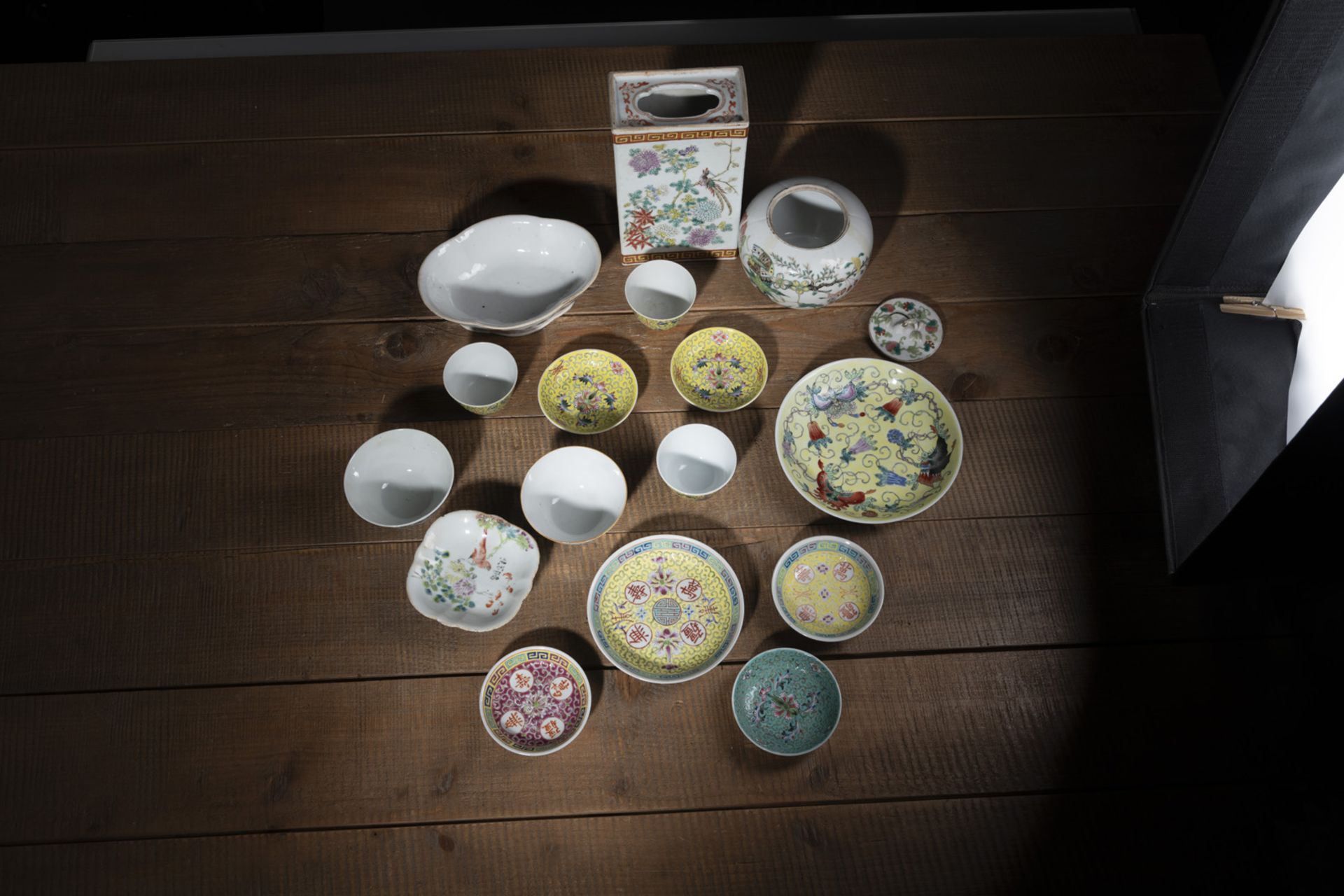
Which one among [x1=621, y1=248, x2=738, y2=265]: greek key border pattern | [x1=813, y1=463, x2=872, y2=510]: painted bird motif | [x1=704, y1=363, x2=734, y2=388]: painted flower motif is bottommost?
[x1=813, y1=463, x2=872, y2=510]: painted bird motif

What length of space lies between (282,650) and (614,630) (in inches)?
16.9

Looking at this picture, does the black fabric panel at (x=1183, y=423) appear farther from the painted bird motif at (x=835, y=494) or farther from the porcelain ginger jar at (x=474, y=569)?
the porcelain ginger jar at (x=474, y=569)

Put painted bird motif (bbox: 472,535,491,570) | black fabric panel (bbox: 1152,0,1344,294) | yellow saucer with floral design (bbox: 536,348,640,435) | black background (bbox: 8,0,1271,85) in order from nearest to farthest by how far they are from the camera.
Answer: black fabric panel (bbox: 1152,0,1344,294)
painted bird motif (bbox: 472,535,491,570)
yellow saucer with floral design (bbox: 536,348,640,435)
black background (bbox: 8,0,1271,85)

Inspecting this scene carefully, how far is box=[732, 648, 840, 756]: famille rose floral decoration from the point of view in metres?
1.15

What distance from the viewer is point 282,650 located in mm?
1195

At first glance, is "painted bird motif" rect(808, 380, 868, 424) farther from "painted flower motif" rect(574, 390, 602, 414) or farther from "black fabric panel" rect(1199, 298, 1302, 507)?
"black fabric panel" rect(1199, 298, 1302, 507)

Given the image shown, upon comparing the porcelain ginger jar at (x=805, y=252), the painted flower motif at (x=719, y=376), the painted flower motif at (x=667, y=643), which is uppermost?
the porcelain ginger jar at (x=805, y=252)

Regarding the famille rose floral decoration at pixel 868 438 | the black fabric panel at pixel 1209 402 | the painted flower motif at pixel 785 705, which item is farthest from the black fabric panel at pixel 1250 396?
the painted flower motif at pixel 785 705

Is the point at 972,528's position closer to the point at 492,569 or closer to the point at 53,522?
the point at 492,569

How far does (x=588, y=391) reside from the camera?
4.34ft

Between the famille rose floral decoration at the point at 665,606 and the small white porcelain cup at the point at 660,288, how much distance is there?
36 centimetres

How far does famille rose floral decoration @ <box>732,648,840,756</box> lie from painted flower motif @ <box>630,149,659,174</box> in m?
0.66

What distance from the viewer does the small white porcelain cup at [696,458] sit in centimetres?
128

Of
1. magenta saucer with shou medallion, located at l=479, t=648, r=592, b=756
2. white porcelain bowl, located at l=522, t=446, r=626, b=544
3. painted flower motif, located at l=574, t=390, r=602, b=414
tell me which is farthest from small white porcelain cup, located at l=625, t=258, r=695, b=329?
magenta saucer with shou medallion, located at l=479, t=648, r=592, b=756
